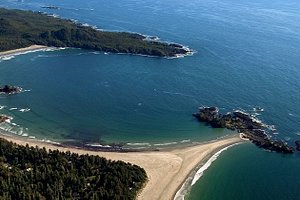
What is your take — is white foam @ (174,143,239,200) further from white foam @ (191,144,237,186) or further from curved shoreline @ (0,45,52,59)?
curved shoreline @ (0,45,52,59)

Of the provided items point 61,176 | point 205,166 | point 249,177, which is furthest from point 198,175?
point 61,176

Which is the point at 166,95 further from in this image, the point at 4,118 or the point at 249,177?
the point at 249,177

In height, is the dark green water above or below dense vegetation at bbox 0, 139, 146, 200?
below

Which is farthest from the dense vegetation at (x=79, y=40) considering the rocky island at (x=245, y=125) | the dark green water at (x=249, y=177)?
the dark green water at (x=249, y=177)

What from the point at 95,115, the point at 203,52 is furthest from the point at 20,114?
the point at 203,52

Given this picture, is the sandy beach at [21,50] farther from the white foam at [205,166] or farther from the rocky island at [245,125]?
the white foam at [205,166]

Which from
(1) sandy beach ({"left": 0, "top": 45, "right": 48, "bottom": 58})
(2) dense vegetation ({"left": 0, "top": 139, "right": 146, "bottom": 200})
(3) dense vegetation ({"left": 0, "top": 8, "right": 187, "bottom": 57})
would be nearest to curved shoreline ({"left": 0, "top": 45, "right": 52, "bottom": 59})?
(1) sandy beach ({"left": 0, "top": 45, "right": 48, "bottom": 58})
